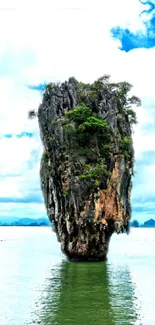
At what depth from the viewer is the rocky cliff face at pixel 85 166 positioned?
3030cm

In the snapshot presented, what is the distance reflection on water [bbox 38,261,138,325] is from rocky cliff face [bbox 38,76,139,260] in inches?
128

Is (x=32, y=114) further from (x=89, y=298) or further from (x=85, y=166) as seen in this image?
(x=89, y=298)

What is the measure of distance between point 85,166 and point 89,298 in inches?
508

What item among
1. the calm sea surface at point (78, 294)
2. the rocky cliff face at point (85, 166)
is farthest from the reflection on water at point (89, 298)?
the rocky cliff face at point (85, 166)

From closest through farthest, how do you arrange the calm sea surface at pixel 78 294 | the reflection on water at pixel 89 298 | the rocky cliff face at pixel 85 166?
the reflection on water at pixel 89 298, the calm sea surface at pixel 78 294, the rocky cliff face at pixel 85 166

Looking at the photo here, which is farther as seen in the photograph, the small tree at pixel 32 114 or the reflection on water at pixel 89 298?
the small tree at pixel 32 114

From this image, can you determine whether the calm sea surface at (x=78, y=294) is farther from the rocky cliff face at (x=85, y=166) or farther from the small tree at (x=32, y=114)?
the small tree at (x=32, y=114)

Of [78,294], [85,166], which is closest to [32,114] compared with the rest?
[85,166]

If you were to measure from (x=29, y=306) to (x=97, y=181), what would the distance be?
1314cm

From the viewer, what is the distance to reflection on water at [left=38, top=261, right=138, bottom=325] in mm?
15484

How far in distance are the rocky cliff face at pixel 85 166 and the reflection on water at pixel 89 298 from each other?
10.7 ft

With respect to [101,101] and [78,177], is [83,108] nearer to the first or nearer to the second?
[101,101]

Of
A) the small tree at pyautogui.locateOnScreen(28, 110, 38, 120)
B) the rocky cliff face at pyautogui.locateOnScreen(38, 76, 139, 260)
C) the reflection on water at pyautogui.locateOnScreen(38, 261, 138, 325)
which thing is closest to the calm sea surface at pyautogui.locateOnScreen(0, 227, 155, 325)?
the reflection on water at pyautogui.locateOnScreen(38, 261, 138, 325)

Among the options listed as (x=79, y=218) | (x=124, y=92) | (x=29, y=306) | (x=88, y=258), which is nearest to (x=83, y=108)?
(x=124, y=92)
